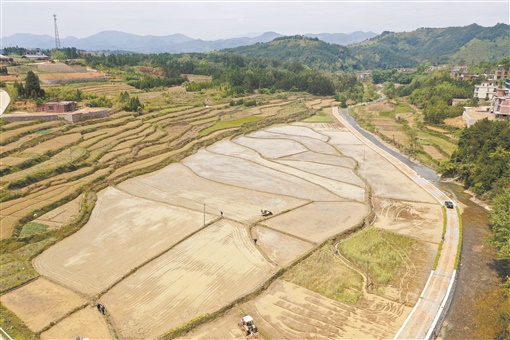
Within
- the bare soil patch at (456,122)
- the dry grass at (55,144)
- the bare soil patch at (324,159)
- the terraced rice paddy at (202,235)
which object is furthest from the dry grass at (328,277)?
the bare soil patch at (456,122)

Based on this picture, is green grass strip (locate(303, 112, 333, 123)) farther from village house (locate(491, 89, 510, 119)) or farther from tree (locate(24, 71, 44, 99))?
tree (locate(24, 71, 44, 99))

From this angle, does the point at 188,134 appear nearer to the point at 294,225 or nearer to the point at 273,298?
the point at 294,225

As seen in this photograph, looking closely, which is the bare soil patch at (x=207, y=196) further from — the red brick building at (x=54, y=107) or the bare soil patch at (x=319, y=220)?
the red brick building at (x=54, y=107)

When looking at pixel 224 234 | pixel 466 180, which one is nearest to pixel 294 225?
pixel 224 234

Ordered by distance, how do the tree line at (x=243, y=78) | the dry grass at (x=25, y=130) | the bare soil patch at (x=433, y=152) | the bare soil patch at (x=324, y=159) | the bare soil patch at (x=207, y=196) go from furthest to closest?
1. the tree line at (x=243, y=78)
2. the bare soil patch at (x=433, y=152)
3. the bare soil patch at (x=324, y=159)
4. the dry grass at (x=25, y=130)
5. the bare soil patch at (x=207, y=196)

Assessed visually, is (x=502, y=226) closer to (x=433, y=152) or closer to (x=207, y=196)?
(x=207, y=196)

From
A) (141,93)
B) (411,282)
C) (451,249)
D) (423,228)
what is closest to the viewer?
(411,282)

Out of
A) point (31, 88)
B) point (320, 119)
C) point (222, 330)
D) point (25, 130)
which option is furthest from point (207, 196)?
point (320, 119)
